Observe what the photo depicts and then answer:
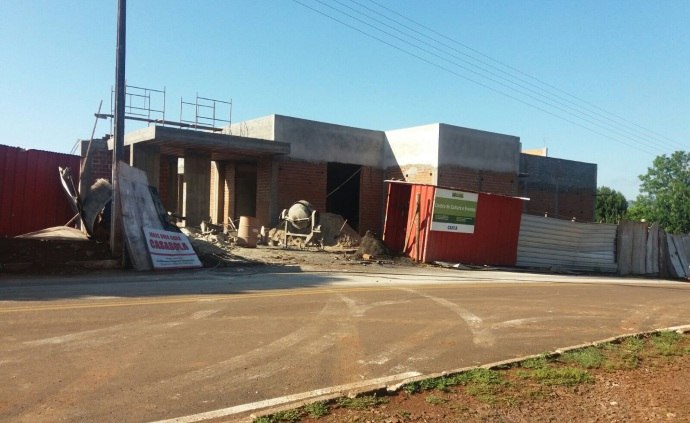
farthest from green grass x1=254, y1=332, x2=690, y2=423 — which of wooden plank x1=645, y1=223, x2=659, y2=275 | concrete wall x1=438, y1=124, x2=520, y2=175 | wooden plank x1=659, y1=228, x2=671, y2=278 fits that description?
wooden plank x1=659, y1=228, x2=671, y2=278

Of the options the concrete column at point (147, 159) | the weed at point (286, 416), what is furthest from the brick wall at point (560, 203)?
the weed at point (286, 416)

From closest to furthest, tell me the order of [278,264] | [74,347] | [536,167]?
1. [74,347]
2. [278,264]
3. [536,167]

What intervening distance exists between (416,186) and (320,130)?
6409mm

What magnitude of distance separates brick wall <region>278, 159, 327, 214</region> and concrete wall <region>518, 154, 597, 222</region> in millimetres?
11461

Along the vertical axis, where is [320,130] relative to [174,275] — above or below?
above

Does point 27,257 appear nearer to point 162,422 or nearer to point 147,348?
point 147,348

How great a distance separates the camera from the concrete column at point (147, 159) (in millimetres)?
22609

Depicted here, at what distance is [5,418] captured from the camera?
4344mm

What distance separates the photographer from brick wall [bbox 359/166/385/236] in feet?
92.5

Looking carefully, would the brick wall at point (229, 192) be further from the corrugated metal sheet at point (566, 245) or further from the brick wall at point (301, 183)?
the corrugated metal sheet at point (566, 245)

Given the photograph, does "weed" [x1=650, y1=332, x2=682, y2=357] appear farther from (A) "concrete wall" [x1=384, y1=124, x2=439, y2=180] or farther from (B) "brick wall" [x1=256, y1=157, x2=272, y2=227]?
(B) "brick wall" [x1=256, y1=157, x2=272, y2=227]

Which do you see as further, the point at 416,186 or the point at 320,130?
the point at 320,130

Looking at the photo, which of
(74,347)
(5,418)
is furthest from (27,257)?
(5,418)

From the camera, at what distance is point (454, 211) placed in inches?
846
